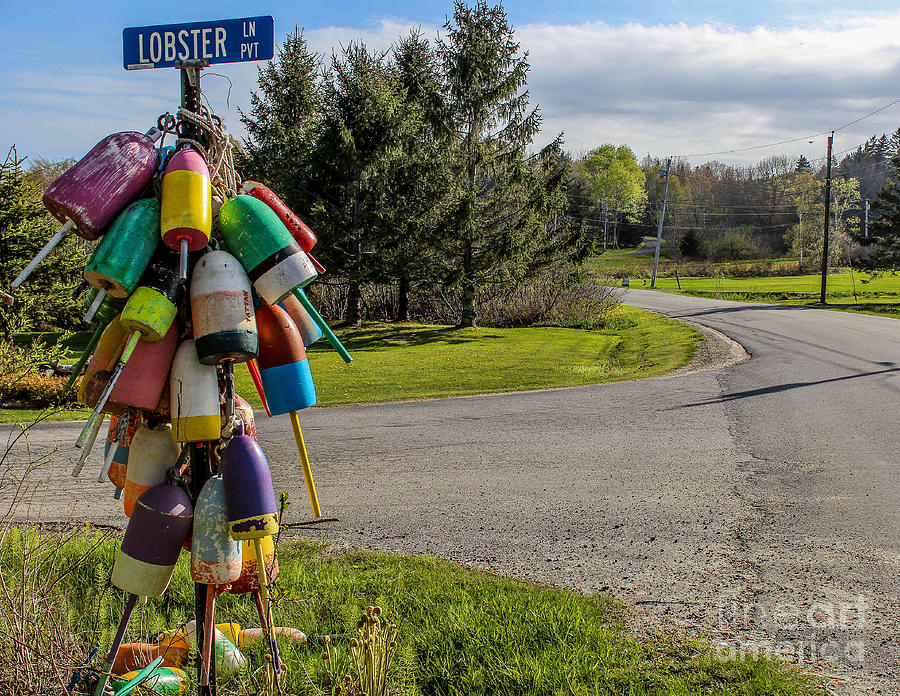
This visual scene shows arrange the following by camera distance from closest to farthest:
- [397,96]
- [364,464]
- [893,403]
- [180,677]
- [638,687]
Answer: [180,677], [638,687], [364,464], [893,403], [397,96]

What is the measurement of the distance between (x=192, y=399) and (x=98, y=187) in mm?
749

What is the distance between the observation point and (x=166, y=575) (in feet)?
7.97

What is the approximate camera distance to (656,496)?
658 centimetres

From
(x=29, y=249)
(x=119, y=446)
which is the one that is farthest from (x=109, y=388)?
(x=29, y=249)

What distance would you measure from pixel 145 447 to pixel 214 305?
603 mm

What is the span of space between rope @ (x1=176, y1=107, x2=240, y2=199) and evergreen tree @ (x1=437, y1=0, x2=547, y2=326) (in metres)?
21.6

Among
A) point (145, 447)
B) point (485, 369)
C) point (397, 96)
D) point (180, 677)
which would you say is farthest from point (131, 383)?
point (397, 96)

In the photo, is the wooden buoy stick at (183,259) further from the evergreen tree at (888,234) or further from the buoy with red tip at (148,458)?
the evergreen tree at (888,234)

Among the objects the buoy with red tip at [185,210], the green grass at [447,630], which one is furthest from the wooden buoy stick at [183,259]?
the green grass at [447,630]

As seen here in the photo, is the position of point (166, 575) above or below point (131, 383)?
below

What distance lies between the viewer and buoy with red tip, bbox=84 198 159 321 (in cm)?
224

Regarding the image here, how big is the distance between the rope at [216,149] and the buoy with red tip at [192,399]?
67 centimetres

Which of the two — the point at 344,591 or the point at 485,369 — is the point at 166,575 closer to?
the point at 344,591

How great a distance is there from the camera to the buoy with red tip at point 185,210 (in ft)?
7.41
